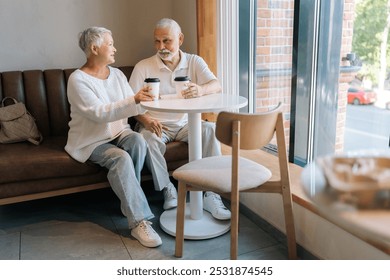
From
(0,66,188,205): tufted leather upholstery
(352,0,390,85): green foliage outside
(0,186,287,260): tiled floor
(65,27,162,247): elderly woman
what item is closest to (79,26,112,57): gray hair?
(65,27,162,247): elderly woman

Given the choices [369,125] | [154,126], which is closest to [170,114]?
[154,126]

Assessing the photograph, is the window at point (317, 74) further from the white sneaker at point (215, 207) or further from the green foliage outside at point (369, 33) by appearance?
the white sneaker at point (215, 207)

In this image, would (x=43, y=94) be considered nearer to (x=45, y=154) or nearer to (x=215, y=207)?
(x=45, y=154)

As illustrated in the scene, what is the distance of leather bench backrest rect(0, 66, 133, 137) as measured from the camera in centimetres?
237

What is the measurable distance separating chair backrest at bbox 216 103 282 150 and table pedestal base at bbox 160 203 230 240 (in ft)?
2.04

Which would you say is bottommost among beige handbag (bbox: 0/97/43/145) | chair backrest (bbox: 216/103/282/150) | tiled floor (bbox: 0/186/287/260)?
tiled floor (bbox: 0/186/287/260)

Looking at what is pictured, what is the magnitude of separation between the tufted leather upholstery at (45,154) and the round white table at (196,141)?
30 centimetres

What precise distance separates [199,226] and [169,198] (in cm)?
30

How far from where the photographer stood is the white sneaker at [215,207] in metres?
1.98

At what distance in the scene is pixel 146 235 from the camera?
1812 mm

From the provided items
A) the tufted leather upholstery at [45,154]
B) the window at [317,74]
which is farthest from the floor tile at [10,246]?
the window at [317,74]

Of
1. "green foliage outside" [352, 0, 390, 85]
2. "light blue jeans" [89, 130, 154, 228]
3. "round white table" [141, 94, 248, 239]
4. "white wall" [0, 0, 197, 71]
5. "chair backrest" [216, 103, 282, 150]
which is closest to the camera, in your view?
"chair backrest" [216, 103, 282, 150]

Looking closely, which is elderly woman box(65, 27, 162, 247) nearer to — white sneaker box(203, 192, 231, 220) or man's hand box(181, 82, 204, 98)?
man's hand box(181, 82, 204, 98)
